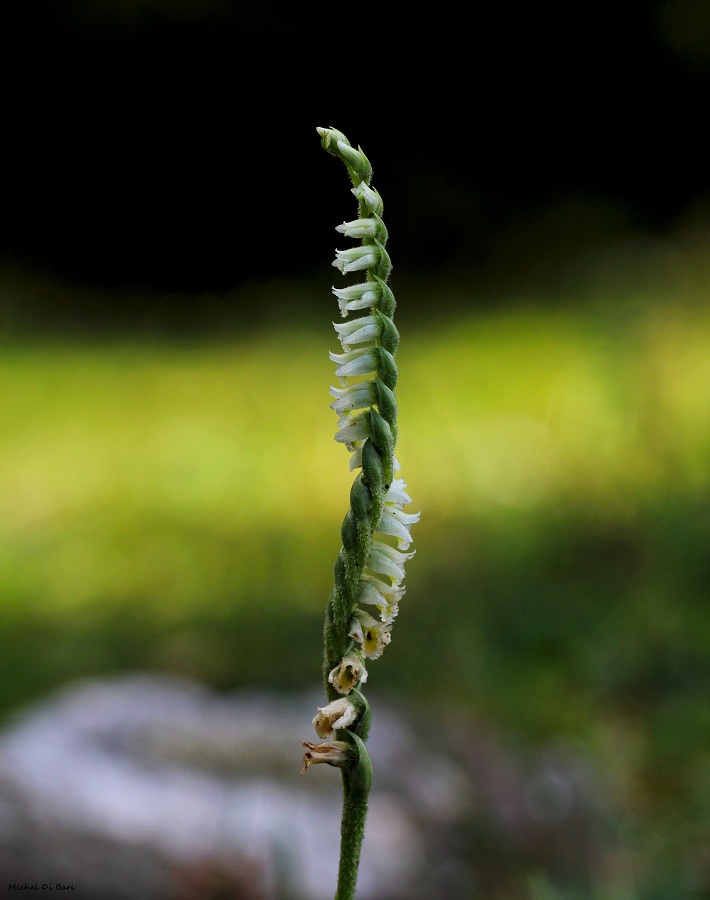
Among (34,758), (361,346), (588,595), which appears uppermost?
(588,595)

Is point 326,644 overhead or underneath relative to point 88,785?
overhead

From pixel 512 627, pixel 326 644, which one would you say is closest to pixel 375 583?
pixel 326 644

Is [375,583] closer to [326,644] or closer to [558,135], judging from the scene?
[326,644]

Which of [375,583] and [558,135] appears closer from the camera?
[375,583]

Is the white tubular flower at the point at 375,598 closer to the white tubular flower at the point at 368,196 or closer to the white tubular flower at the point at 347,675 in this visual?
the white tubular flower at the point at 347,675

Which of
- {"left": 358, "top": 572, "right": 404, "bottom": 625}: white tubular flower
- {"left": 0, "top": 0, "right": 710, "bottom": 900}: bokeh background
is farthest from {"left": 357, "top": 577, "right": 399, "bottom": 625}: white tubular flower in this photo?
{"left": 0, "top": 0, "right": 710, "bottom": 900}: bokeh background

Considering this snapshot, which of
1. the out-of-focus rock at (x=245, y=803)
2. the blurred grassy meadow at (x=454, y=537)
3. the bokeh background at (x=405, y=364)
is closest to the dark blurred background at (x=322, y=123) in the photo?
the bokeh background at (x=405, y=364)

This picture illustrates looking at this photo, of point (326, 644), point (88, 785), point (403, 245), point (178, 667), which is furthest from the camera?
point (403, 245)
